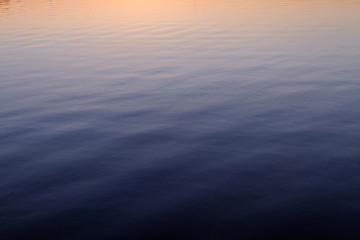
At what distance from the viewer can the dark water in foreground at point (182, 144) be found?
6.24 m

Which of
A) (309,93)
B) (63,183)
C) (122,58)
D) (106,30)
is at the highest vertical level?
(106,30)

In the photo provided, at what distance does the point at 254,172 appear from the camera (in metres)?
Result: 7.79

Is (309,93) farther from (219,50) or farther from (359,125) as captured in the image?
(219,50)

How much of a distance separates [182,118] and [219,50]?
35.6 ft

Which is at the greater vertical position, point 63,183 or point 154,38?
point 154,38

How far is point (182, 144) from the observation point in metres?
9.34

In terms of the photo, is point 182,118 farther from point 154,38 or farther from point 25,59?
point 154,38

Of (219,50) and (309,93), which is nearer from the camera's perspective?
(309,93)

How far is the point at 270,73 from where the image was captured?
15969 millimetres

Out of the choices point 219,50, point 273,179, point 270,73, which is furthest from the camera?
point 219,50

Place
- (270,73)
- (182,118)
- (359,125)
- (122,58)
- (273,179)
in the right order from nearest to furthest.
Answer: (273,179) < (359,125) < (182,118) < (270,73) < (122,58)

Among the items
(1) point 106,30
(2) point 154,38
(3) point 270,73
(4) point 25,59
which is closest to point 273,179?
(3) point 270,73

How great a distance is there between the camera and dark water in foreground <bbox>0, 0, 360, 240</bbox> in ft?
20.5

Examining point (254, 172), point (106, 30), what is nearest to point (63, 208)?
point (254, 172)
